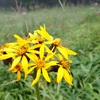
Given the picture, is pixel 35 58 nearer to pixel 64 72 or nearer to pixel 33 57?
pixel 33 57

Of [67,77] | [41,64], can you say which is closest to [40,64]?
[41,64]

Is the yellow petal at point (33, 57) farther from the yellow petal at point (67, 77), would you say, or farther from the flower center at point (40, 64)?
the yellow petal at point (67, 77)

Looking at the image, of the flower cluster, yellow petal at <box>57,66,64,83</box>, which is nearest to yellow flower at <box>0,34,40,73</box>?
the flower cluster

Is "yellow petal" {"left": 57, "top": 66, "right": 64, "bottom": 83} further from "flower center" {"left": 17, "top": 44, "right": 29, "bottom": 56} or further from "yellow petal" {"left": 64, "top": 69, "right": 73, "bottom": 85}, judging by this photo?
"flower center" {"left": 17, "top": 44, "right": 29, "bottom": 56}

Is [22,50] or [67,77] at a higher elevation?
[22,50]

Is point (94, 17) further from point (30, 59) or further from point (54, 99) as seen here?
point (30, 59)

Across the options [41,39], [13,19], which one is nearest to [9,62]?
[41,39]

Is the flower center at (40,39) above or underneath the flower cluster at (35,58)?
above

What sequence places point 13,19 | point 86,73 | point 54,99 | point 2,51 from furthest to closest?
point 13,19
point 86,73
point 54,99
point 2,51

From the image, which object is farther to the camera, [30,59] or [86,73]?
[86,73]

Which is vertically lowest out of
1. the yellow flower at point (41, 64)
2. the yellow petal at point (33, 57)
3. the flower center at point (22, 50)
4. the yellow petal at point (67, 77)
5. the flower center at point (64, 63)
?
the yellow petal at point (67, 77)

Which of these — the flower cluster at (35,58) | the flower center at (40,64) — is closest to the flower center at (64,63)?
the flower cluster at (35,58)
